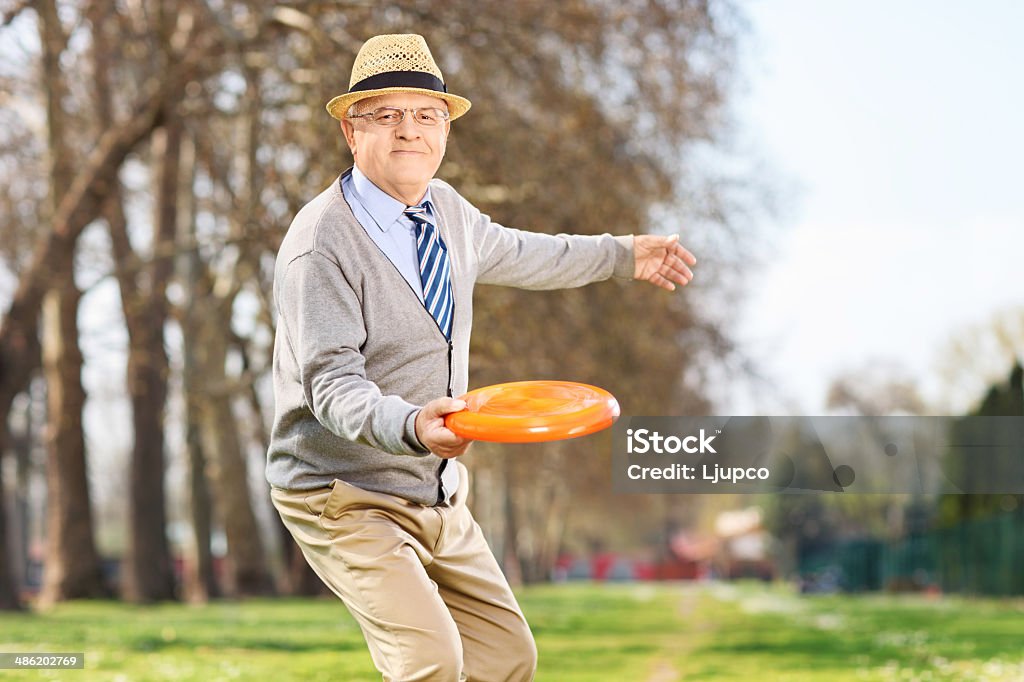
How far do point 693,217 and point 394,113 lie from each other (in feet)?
49.7

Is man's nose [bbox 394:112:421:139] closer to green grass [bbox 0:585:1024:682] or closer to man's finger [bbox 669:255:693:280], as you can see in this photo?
man's finger [bbox 669:255:693:280]

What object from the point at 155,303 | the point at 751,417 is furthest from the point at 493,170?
the point at 155,303

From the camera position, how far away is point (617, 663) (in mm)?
11727

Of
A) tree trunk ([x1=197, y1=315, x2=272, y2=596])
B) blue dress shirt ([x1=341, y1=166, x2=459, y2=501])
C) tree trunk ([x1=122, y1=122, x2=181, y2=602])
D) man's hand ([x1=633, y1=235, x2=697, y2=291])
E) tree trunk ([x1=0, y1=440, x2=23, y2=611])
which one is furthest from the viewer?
tree trunk ([x1=197, y1=315, x2=272, y2=596])

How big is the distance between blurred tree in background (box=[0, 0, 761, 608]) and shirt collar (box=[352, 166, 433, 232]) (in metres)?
8.20

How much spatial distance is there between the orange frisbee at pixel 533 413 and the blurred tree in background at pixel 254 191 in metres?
8.63

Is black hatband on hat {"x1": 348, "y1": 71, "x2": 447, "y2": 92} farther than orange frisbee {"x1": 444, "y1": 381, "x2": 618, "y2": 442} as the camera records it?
Yes

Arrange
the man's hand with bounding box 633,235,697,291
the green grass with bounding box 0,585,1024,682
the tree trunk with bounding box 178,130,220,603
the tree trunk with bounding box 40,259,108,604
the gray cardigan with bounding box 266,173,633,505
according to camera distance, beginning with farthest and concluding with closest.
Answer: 1. the tree trunk with bounding box 40,259,108,604
2. the tree trunk with bounding box 178,130,220,603
3. the green grass with bounding box 0,585,1024,682
4. the man's hand with bounding box 633,235,697,291
5. the gray cardigan with bounding box 266,173,633,505

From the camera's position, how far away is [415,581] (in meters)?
3.95

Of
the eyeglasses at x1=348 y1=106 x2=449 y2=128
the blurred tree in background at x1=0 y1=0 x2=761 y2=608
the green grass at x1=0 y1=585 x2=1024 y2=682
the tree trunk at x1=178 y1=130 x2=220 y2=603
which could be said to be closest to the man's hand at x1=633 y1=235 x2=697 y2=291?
the eyeglasses at x1=348 y1=106 x2=449 y2=128

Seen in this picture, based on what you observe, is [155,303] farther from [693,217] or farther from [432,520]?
[432,520]

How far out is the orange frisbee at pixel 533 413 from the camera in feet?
11.5

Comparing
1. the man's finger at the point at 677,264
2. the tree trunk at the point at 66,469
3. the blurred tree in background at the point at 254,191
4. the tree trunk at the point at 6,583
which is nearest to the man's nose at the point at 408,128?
the man's finger at the point at 677,264

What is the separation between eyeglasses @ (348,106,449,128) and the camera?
13.7 ft
